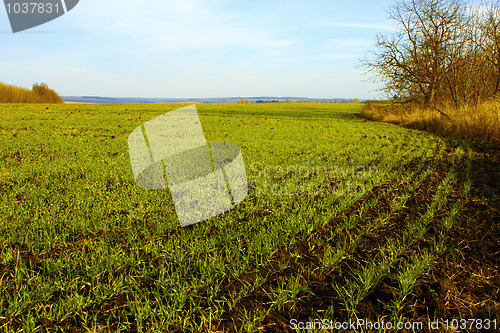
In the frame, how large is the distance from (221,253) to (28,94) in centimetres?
5814

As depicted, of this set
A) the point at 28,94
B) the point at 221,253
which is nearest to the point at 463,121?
the point at 221,253

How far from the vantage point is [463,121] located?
13008 mm

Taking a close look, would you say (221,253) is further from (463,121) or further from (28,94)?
(28,94)

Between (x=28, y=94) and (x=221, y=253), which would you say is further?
(x=28, y=94)

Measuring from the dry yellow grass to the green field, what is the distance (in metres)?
7.20

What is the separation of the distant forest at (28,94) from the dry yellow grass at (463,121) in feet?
177

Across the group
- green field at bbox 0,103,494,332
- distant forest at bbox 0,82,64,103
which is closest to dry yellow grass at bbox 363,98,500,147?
green field at bbox 0,103,494,332

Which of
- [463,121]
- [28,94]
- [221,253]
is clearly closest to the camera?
[221,253]

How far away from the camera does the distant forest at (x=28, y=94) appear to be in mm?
Result: 41688

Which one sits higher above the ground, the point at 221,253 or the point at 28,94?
the point at 28,94

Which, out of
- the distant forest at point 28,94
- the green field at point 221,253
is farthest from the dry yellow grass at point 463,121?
the distant forest at point 28,94

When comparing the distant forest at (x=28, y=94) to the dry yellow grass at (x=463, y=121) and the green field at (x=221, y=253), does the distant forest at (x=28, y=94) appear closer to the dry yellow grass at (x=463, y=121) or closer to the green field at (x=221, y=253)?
the green field at (x=221, y=253)

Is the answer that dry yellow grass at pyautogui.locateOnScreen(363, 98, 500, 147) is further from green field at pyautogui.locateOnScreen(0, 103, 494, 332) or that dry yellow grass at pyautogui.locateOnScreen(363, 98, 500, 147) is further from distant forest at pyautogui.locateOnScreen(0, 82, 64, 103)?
distant forest at pyautogui.locateOnScreen(0, 82, 64, 103)

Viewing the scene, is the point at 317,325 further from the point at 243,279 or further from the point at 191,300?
the point at 191,300
